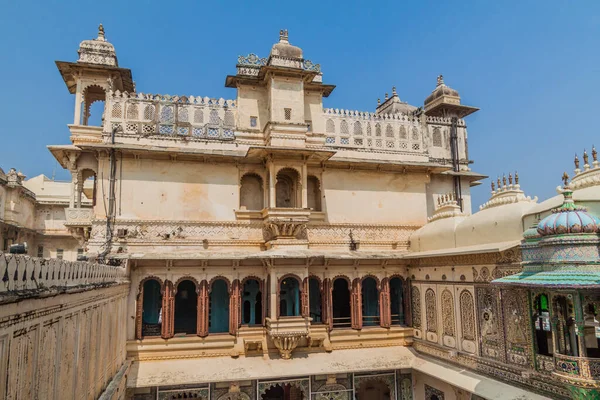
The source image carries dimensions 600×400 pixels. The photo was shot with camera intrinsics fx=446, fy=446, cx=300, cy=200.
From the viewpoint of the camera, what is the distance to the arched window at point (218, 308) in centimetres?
1622

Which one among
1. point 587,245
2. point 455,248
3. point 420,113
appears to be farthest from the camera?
point 420,113

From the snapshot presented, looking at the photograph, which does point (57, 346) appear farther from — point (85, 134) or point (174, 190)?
point (85, 134)

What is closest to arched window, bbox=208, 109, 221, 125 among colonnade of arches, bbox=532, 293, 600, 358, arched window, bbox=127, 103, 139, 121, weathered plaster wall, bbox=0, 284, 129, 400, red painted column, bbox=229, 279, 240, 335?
arched window, bbox=127, 103, 139, 121

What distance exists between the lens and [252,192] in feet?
56.4

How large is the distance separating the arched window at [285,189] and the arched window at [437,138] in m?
6.60

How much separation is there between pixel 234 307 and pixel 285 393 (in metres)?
4.93

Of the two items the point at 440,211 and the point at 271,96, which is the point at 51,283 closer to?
the point at 271,96

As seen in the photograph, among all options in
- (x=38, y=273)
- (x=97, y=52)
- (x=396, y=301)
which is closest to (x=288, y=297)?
(x=396, y=301)

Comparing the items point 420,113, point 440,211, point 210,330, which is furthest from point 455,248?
point 210,330

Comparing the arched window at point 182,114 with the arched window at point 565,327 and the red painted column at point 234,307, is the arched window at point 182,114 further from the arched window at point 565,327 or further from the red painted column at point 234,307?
the arched window at point 565,327

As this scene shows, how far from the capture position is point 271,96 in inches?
648

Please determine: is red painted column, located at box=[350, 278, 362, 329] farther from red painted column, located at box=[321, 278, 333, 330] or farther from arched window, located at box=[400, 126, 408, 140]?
arched window, located at box=[400, 126, 408, 140]

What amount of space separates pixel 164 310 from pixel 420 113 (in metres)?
12.9

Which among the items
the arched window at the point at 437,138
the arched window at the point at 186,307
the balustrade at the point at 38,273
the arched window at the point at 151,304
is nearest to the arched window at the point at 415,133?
the arched window at the point at 437,138
